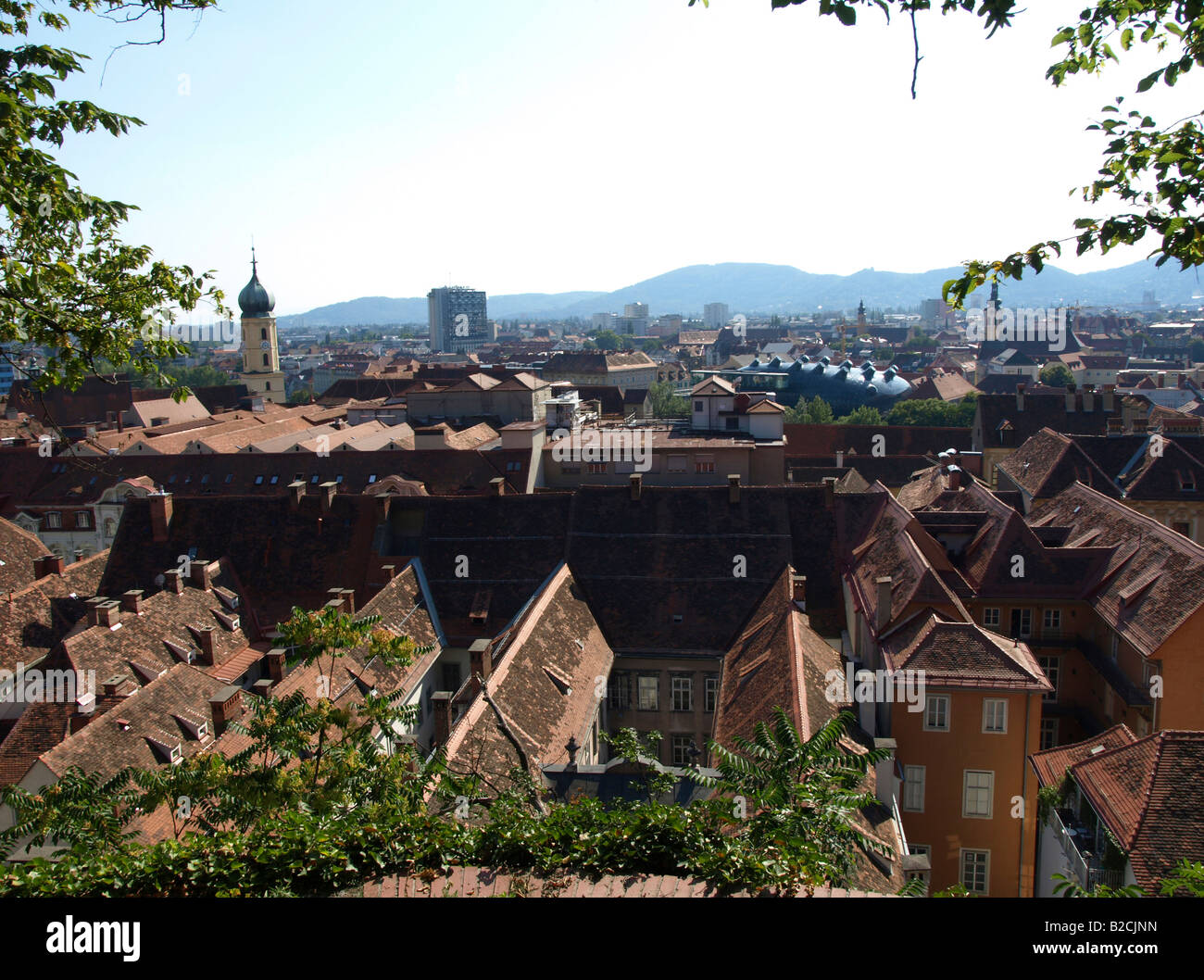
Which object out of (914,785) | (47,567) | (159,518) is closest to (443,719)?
(914,785)

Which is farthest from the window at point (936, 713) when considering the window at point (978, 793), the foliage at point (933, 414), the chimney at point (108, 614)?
the foliage at point (933, 414)

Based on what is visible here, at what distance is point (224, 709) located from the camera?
25.9 metres

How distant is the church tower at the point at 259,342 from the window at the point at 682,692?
9713 centimetres

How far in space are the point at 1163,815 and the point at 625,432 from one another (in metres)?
36.6

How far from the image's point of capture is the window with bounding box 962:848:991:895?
85.7 feet

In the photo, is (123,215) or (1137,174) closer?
(1137,174)

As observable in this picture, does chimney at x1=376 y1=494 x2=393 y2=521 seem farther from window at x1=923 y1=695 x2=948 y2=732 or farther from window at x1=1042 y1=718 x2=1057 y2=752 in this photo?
window at x1=1042 y1=718 x2=1057 y2=752

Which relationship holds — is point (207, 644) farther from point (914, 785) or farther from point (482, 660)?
point (914, 785)

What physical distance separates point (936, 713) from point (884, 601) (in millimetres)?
4514

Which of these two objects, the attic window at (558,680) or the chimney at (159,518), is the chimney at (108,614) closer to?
the chimney at (159,518)

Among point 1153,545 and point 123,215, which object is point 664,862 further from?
point 1153,545

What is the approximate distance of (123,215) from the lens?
12844mm
